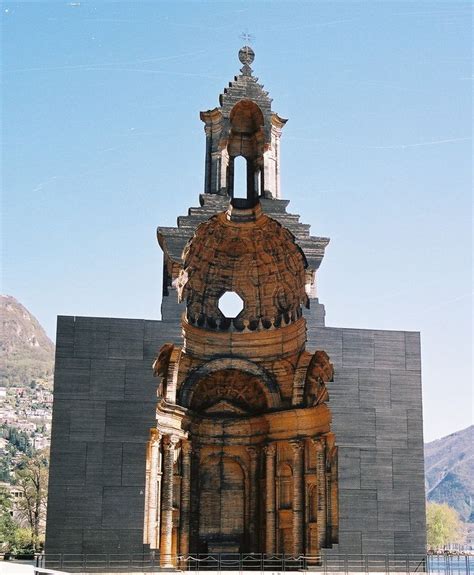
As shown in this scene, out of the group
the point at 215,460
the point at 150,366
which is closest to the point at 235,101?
the point at 150,366

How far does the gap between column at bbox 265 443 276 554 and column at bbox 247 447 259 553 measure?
96cm

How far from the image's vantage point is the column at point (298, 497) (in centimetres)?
3544

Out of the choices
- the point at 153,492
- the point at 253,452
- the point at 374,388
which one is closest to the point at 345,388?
the point at 374,388

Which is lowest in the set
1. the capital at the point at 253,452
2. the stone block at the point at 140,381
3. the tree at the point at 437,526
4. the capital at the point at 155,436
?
the tree at the point at 437,526

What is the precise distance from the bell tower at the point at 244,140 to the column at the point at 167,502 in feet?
38.3

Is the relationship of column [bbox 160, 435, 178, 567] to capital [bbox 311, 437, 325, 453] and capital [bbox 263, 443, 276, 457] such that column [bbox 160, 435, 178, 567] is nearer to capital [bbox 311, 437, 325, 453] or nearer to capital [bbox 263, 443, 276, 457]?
capital [bbox 263, 443, 276, 457]

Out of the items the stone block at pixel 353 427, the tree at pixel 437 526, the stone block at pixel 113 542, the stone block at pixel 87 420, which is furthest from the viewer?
the tree at pixel 437 526

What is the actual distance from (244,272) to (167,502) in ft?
37.4

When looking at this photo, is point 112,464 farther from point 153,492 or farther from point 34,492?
point 34,492

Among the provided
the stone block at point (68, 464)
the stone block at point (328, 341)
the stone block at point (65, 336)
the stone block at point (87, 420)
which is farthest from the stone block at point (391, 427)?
the stone block at point (65, 336)

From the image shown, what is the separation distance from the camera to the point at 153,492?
1307 inches

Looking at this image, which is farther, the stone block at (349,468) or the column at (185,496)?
the column at (185,496)

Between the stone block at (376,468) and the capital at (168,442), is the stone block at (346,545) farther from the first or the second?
the capital at (168,442)

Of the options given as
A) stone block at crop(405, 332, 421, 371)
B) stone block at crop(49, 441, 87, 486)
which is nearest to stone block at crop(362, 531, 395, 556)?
stone block at crop(405, 332, 421, 371)
